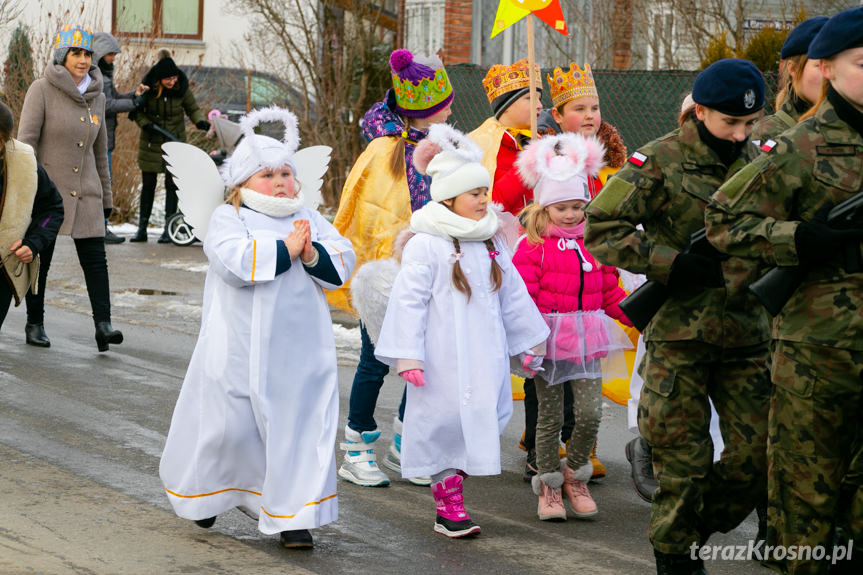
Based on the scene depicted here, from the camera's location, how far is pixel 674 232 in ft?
16.0

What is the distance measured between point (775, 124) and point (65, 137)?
611 cm

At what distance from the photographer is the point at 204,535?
213 inches

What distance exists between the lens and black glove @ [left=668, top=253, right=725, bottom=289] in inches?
184

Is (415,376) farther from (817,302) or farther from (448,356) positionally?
(817,302)

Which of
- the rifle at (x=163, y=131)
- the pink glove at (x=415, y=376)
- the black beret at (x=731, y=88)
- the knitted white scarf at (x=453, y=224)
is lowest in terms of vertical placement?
the pink glove at (x=415, y=376)

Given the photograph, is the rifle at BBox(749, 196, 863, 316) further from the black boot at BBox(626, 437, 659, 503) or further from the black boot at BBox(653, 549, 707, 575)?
the black boot at BBox(626, 437, 659, 503)

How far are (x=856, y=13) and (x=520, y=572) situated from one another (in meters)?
2.48

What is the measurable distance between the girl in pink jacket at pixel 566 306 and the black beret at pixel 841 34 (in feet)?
6.68

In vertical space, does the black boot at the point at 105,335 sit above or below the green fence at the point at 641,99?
below

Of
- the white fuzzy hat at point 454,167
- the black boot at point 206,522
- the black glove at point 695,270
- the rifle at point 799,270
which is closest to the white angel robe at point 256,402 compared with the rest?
the black boot at point 206,522

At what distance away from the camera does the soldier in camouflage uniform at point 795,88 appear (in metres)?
5.32

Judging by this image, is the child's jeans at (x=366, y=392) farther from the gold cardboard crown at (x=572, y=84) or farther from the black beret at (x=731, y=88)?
the black beret at (x=731, y=88)

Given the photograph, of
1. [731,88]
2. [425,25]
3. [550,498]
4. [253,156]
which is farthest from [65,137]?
[425,25]

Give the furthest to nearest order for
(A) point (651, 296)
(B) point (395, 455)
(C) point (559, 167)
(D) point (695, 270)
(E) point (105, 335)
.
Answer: (E) point (105, 335) < (B) point (395, 455) < (C) point (559, 167) < (A) point (651, 296) < (D) point (695, 270)
